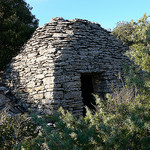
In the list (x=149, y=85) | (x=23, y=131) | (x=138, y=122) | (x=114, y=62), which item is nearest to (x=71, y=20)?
(x=114, y=62)

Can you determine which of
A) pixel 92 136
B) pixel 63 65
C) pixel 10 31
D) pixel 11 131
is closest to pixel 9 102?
pixel 63 65

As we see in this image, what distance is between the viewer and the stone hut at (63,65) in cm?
492

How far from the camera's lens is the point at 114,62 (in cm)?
602

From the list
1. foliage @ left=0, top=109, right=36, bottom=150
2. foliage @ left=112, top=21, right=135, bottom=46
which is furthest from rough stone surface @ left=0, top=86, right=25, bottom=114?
foliage @ left=112, top=21, right=135, bottom=46

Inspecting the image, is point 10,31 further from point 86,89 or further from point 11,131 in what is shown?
point 11,131

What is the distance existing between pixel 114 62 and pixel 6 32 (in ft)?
15.6

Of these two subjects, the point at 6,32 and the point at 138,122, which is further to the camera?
the point at 6,32

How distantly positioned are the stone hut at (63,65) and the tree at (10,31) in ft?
3.27

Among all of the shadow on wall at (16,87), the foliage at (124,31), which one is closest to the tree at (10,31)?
the shadow on wall at (16,87)

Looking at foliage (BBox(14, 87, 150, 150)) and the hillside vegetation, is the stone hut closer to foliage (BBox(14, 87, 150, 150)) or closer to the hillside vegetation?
the hillside vegetation

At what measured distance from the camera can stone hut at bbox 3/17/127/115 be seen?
16.1 ft

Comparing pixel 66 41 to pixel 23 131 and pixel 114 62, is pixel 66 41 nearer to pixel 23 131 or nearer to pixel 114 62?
pixel 114 62

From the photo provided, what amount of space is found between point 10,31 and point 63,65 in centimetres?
363

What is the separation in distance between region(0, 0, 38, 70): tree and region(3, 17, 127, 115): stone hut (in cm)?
100
